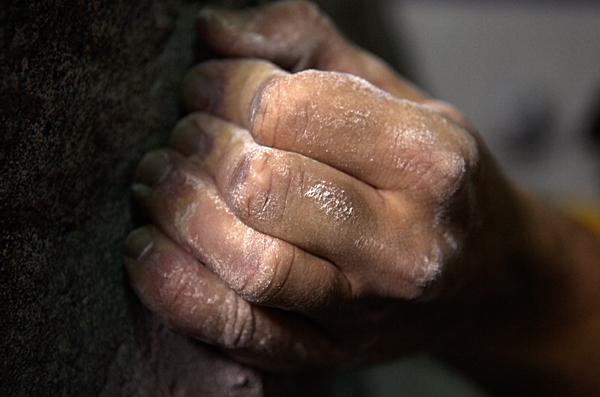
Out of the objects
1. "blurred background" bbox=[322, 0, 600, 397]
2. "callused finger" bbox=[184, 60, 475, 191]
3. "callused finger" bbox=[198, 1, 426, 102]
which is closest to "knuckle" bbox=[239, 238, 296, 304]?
"callused finger" bbox=[184, 60, 475, 191]

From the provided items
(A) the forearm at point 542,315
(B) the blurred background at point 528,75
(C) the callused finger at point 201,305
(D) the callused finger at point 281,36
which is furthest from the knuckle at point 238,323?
(B) the blurred background at point 528,75

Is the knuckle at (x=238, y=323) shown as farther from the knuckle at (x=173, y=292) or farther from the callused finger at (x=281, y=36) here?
the callused finger at (x=281, y=36)

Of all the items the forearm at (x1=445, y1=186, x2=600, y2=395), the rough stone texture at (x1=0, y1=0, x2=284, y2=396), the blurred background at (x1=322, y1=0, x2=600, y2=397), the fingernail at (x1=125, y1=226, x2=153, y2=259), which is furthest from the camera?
the blurred background at (x1=322, y1=0, x2=600, y2=397)

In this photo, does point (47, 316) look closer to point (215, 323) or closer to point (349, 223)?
point (215, 323)

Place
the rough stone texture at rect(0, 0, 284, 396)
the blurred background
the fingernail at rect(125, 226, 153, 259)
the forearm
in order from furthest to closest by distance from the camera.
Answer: the blurred background
the forearm
the fingernail at rect(125, 226, 153, 259)
the rough stone texture at rect(0, 0, 284, 396)

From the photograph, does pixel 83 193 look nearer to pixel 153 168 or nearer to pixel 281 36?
pixel 153 168

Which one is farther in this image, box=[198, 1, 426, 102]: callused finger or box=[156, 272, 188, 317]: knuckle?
box=[198, 1, 426, 102]: callused finger

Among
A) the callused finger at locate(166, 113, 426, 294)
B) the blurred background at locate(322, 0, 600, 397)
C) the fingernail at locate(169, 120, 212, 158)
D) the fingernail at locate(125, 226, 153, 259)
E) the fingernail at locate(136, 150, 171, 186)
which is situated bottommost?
the blurred background at locate(322, 0, 600, 397)

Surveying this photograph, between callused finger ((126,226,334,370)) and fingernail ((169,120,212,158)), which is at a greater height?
fingernail ((169,120,212,158))

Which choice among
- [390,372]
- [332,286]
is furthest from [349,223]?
[390,372]

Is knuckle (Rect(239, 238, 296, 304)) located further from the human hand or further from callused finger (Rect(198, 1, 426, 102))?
callused finger (Rect(198, 1, 426, 102))
